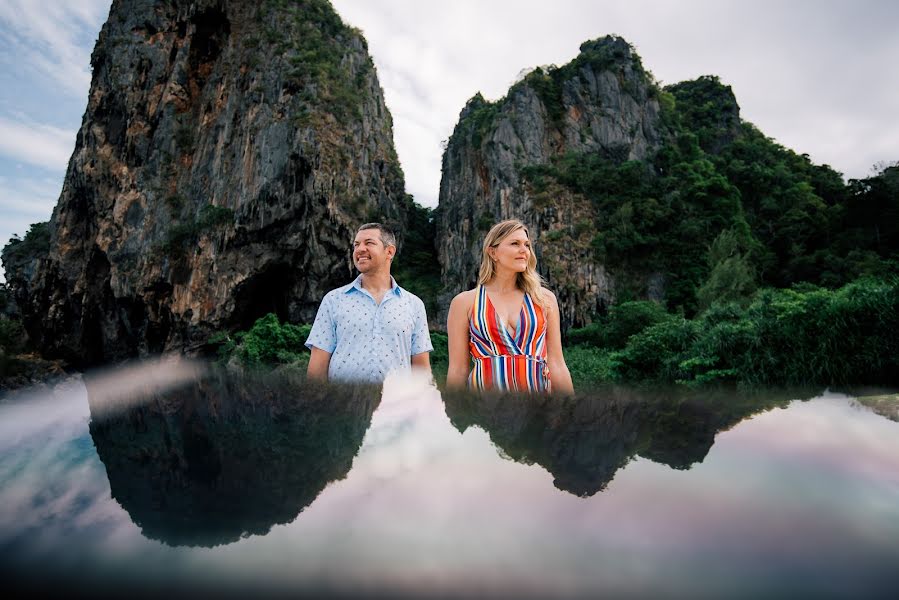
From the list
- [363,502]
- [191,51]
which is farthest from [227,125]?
[363,502]

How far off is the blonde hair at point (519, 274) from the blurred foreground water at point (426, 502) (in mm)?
1477

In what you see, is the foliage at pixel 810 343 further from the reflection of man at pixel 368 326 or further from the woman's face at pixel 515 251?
the reflection of man at pixel 368 326

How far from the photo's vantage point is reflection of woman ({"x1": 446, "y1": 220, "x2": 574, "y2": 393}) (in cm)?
218

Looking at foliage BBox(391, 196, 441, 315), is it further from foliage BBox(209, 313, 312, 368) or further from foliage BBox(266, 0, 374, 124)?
foliage BBox(209, 313, 312, 368)

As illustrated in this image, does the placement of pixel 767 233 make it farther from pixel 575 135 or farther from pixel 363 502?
pixel 363 502

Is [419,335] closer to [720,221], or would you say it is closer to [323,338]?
[323,338]

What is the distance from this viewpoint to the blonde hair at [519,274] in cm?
228

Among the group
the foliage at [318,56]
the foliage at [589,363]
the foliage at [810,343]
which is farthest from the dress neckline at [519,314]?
the foliage at [318,56]

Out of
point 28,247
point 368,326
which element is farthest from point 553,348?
point 28,247

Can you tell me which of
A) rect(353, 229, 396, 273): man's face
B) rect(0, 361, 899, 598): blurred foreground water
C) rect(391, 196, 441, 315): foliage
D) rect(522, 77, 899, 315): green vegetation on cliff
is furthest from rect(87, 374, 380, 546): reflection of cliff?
rect(391, 196, 441, 315): foliage

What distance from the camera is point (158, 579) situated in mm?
346

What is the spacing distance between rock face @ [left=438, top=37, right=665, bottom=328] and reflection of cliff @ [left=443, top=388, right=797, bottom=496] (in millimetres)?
18840

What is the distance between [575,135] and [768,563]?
25.0m

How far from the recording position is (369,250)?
2.39 meters
